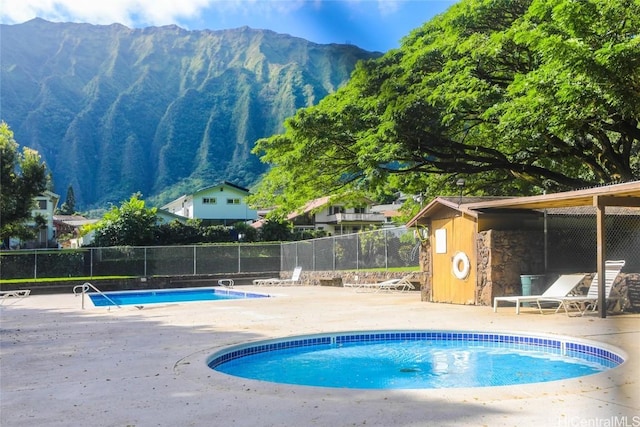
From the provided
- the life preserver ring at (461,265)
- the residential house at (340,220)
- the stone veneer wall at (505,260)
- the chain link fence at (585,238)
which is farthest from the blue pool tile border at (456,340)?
the residential house at (340,220)

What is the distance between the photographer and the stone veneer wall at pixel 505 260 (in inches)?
487

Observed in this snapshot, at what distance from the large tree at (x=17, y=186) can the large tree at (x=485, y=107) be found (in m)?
12.9

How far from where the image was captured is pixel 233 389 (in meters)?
4.98

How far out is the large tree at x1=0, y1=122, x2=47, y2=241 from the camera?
26.2m

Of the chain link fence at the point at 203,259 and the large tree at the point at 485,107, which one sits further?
the chain link fence at the point at 203,259

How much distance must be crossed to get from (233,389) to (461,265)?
362 inches

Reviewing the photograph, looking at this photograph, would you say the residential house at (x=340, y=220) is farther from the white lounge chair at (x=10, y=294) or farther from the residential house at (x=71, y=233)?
the white lounge chair at (x=10, y=294)

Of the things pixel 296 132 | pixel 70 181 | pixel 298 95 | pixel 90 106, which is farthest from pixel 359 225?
pixel 90 106

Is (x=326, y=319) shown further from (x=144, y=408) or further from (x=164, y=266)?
(x=164, y=266)

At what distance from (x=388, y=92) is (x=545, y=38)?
18.6ft

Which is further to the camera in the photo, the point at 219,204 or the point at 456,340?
the point at 219,204

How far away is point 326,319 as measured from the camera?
34.7 ft

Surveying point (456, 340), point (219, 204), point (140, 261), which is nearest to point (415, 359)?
point (456, 340)

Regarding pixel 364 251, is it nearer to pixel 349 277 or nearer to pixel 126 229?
pixel 349 277
